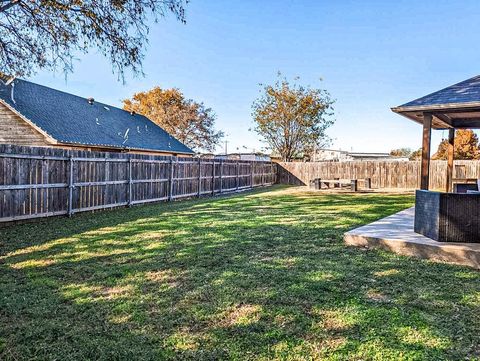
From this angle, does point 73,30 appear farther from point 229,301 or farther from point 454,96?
point 454,96

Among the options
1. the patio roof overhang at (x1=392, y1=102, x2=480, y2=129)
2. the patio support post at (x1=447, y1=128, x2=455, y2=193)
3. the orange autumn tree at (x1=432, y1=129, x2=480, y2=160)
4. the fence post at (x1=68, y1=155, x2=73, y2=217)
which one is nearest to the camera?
the patio roof overhang at (x1=392, y1=102, x2=480, y2=129)

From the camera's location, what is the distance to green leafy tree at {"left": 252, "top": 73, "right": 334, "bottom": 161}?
95.9ft

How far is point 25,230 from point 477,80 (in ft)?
30.2

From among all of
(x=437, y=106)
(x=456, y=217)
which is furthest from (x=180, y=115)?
(x=456, y=217)

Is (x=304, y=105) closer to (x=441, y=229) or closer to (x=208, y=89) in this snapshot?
(x=208, y=89)

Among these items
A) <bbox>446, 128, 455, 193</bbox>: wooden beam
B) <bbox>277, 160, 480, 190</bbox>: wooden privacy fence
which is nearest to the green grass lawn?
<bbox>446, 128, 455, 193</bbox>: wooden beam

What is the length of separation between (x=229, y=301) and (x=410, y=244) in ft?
9.31

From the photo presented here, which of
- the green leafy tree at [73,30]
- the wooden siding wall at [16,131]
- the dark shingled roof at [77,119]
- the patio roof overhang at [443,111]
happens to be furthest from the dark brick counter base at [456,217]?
the wooden siding wall at [16,131]

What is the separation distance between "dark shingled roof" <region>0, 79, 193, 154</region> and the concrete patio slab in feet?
44.8

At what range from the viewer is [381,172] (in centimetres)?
1983

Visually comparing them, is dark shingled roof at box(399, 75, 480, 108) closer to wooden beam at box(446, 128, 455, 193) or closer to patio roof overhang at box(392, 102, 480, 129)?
patio roof overhang at box(392, 102, 480, 129)

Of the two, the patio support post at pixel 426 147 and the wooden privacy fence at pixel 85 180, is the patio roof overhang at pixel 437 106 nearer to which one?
the patio support post at pixel 426 147

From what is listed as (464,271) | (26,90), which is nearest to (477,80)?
(464,271)

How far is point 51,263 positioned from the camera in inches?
171
